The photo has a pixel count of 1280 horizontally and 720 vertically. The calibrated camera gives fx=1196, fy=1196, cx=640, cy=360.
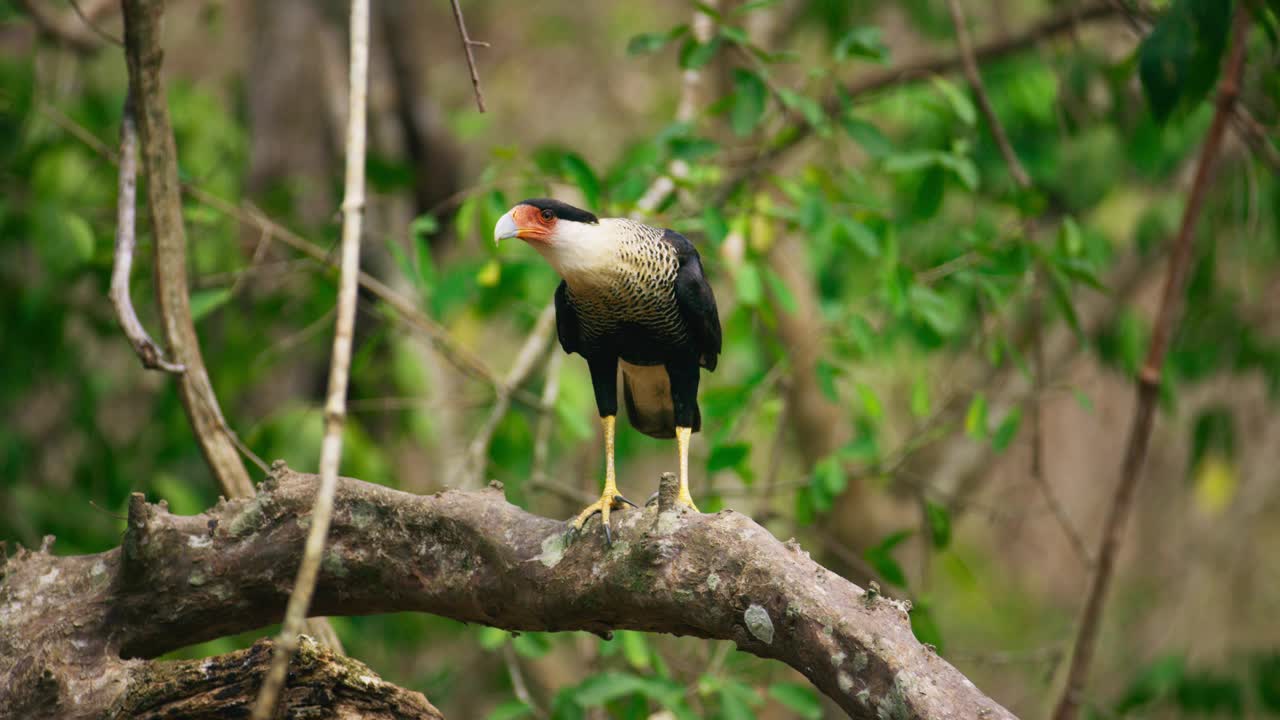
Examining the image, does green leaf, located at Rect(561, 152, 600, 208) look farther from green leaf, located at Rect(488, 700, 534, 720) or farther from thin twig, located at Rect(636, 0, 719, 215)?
green leaf, located at Rect(488, 700, 534, 720)

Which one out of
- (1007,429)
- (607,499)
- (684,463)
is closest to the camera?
(607,499)

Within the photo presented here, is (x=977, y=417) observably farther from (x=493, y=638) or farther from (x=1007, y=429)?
(x=493, y=638)

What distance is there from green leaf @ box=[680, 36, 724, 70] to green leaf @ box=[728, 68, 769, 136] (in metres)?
0.13

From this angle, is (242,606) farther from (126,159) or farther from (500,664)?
(500,664)

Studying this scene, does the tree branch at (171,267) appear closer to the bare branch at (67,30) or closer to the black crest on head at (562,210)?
the black crest on head at (562,210)

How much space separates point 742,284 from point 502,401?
1165 mm

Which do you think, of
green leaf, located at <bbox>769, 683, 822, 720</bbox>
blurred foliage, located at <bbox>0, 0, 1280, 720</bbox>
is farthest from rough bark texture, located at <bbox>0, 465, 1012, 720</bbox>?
green leaf, located at <bbox>769, 683, 822, 720</bbox>

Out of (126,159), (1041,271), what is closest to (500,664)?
(1041,271)

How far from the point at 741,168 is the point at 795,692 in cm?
272

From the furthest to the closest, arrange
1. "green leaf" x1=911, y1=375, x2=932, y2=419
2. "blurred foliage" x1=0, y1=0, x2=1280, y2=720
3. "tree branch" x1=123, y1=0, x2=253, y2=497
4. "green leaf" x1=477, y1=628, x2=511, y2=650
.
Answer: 1. "green leaf" x1=911, y1=375, x2=932, y2=419
2. "blurred foliage" x1=0, y1=0, x2=1280, y2=720
3. "green leaf" x1=477, y1=628, x2=511, y2=650
4. "tree branch" x1=123, y1=0, x2=253, y2=497

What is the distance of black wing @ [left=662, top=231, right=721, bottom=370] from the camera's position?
3.65 meters

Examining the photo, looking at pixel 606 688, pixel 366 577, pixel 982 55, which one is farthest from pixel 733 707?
pixel 982 55

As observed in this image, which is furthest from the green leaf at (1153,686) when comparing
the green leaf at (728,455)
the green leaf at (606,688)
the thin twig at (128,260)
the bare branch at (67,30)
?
the bare branch at (67,30)

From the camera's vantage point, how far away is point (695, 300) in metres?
3.65
